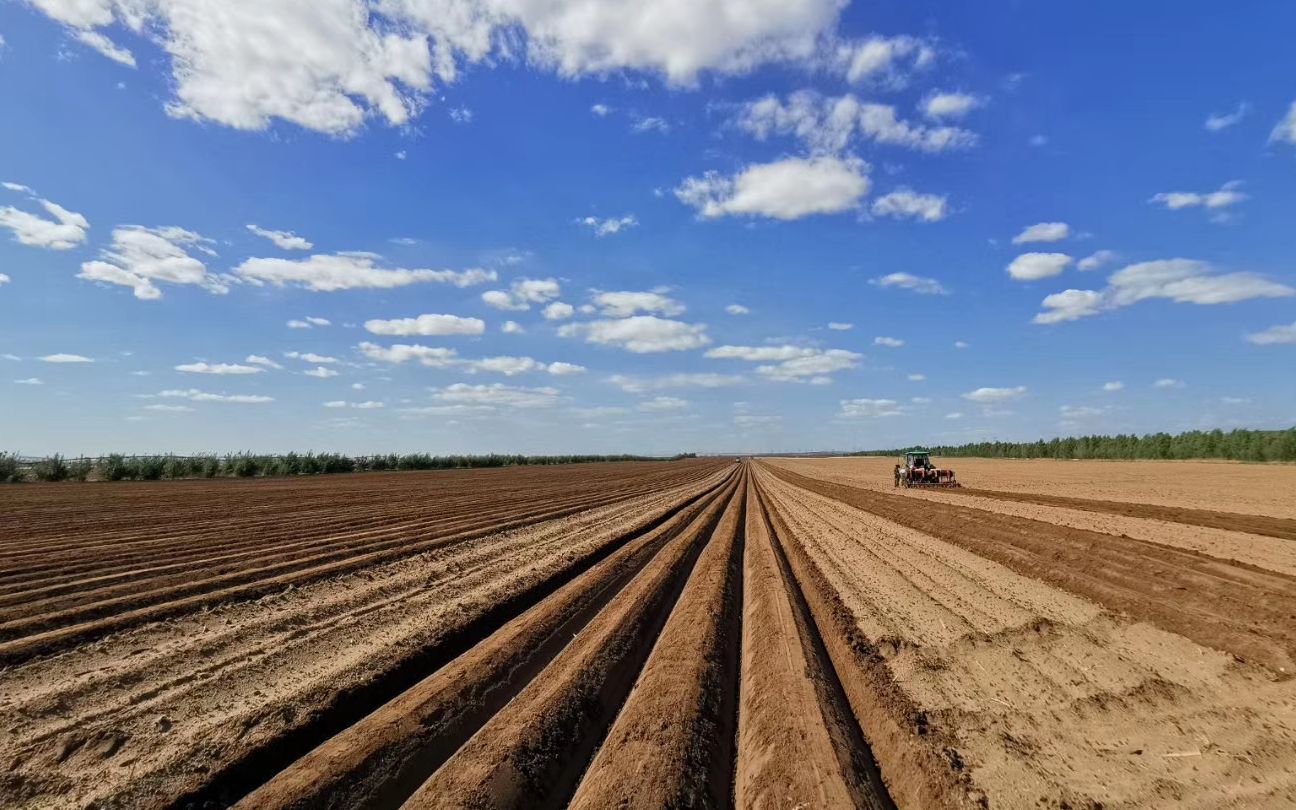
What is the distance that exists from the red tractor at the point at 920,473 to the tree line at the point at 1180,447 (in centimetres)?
523

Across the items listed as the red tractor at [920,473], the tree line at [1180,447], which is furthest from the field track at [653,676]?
the tree line at [1180,447]

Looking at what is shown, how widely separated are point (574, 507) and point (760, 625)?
15485mm

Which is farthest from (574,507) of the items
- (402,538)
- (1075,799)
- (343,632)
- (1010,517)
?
(1075,799)

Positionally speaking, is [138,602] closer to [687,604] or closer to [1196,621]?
[687,604]

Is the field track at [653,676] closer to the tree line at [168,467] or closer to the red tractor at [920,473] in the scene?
Result: the red tractor at [920,473]

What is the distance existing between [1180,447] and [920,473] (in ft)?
134

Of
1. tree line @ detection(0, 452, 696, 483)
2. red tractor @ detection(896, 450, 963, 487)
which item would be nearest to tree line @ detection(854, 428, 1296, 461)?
red tractor @ detection(896, 450, 963, 487)

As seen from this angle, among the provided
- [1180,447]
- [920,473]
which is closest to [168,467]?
[920,473]

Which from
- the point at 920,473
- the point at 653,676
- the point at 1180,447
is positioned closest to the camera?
the point at 653,676

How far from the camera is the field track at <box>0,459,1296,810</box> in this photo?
416 cm

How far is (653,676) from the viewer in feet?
19.7

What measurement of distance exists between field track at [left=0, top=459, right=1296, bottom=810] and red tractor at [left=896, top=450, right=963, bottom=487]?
18030 mm

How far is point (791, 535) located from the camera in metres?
15.8

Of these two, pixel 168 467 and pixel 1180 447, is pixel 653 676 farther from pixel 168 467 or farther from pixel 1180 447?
pixel 1180 447
